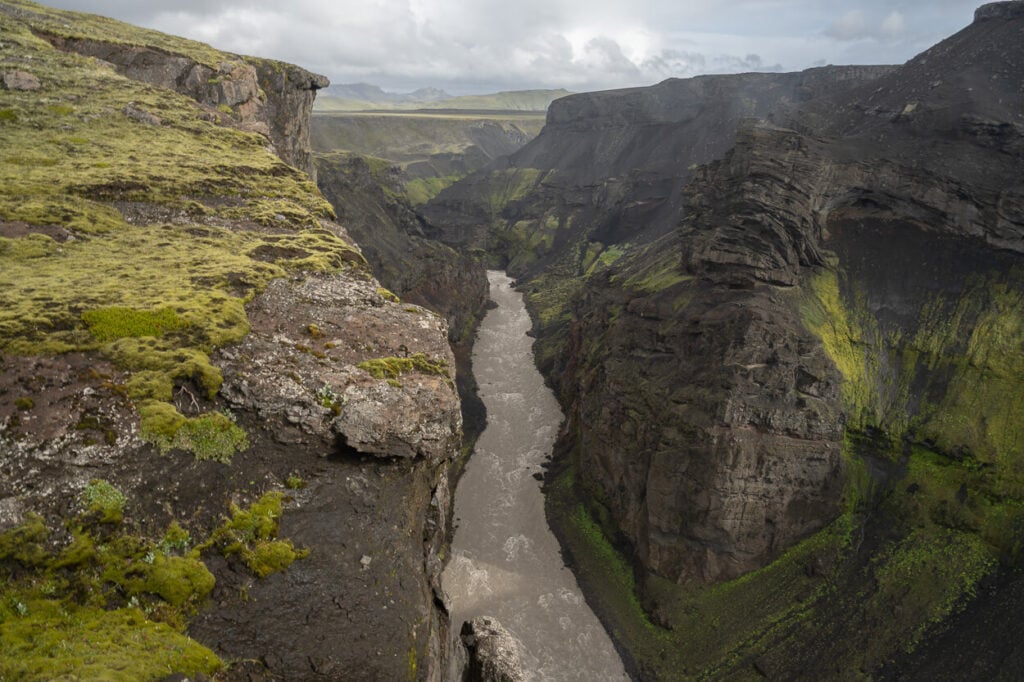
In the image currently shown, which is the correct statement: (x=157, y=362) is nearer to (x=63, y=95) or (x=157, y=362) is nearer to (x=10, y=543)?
(x=10, y=543)

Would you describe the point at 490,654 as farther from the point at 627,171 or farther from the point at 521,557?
the point at 627,171

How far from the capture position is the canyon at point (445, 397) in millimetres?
14383

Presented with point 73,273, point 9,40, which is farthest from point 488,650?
point 9,40

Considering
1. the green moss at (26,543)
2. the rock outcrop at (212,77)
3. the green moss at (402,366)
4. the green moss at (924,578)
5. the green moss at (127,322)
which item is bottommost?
the green moss at (924,578)

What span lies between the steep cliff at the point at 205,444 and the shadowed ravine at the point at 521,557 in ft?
77.7

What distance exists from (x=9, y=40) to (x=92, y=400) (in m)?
35.4

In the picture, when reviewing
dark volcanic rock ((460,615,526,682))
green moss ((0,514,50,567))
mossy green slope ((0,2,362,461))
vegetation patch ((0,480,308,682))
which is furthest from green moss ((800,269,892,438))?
green moss ((0,514,50,567))

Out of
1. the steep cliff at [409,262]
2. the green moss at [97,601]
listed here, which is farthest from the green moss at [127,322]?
the steep cliff at [409,262]

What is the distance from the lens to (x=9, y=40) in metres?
36.3

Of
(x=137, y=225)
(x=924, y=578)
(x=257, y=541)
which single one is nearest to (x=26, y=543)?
(x=257, y=541)

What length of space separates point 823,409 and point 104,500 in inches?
1759

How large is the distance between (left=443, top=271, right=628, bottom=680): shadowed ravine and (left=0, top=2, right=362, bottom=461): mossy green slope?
29.7 m

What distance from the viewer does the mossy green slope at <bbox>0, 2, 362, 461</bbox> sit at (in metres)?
17.1

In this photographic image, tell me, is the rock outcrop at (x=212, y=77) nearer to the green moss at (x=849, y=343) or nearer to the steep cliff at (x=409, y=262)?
the steep cliff at (x=409, y=262)
